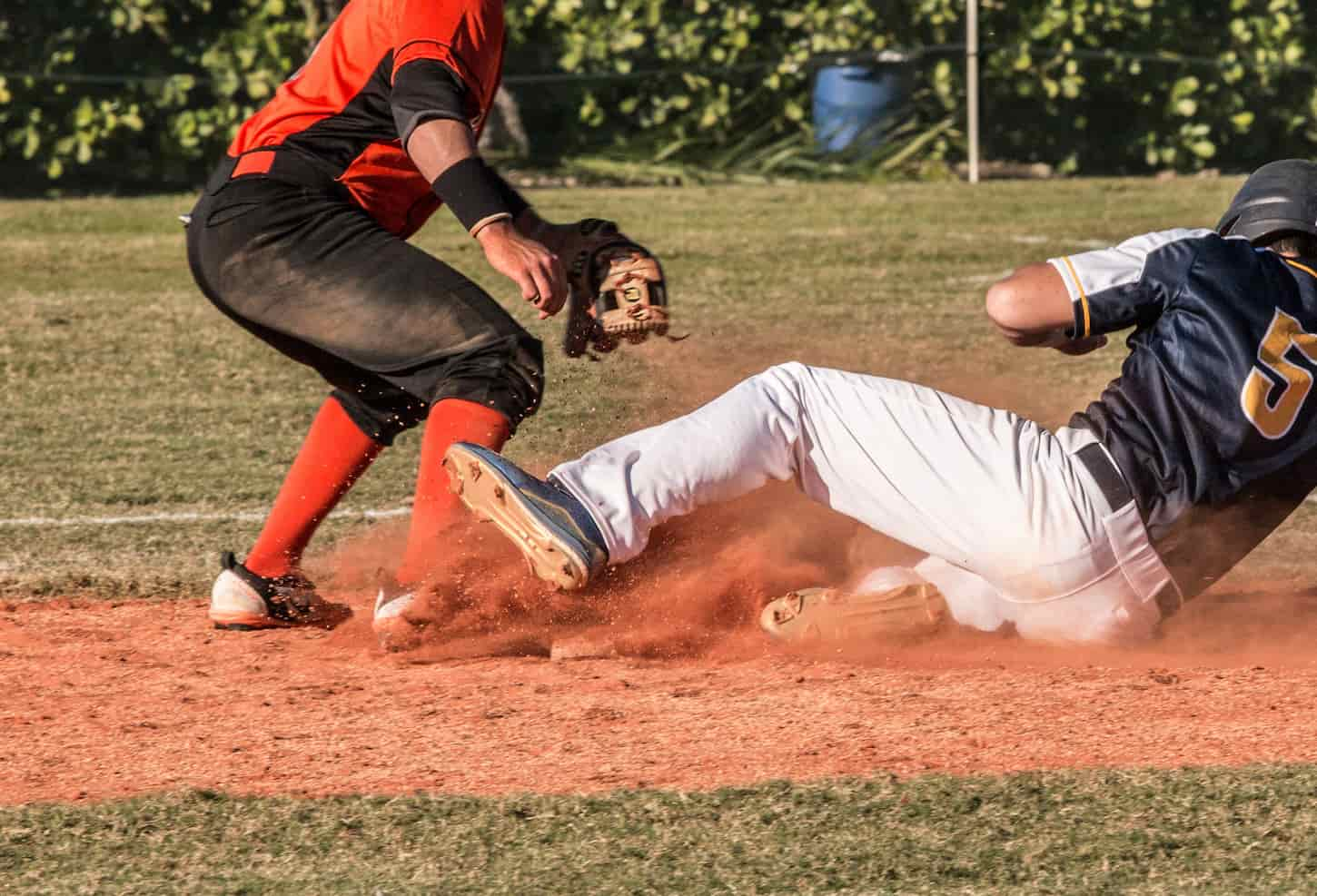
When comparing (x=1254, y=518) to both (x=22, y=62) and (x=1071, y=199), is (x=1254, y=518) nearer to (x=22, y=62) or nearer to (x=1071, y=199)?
(x=1071, y=199)

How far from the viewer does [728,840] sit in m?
3.45

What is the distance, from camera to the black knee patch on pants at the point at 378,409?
16.9 ft

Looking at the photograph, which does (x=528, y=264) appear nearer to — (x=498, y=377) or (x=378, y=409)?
(x=498, y=377)

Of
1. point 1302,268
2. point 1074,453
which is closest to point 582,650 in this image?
point 1074,453

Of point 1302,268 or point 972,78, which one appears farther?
point 972,78

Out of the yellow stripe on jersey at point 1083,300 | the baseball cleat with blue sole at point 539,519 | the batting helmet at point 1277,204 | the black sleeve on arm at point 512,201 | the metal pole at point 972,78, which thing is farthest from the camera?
the metal pole at point 972,78

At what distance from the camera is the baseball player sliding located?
165 inches

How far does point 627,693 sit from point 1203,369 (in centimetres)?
144

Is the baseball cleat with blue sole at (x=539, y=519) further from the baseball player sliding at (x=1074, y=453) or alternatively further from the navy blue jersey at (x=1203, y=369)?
the navy blue jersey at (x=1203, y=369)

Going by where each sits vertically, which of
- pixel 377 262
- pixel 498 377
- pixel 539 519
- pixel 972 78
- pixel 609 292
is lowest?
pixel 972 78

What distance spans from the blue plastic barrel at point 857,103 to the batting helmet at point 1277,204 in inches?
465

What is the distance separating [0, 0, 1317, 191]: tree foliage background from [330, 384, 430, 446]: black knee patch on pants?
10678 millimetres

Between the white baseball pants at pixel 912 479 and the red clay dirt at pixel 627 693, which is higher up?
the white baseball pants at pixel 912 479

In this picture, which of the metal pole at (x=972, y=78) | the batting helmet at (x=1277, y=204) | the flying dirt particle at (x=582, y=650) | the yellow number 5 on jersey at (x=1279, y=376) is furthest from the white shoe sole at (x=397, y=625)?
the metal pole at (x=972, y=78)
